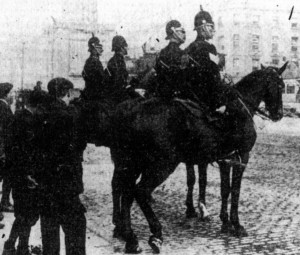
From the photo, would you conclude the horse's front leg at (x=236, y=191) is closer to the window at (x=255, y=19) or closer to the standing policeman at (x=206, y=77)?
the standing policeman at (x=206, y=77)

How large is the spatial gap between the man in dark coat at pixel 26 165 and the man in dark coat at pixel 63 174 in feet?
0.44

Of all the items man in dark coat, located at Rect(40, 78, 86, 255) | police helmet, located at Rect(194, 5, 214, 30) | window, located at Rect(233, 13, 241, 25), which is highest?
window, located at Rect(233, 13, 241, 25)

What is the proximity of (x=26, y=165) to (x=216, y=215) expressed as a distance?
4.71m

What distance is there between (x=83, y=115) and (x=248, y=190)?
4848 mm

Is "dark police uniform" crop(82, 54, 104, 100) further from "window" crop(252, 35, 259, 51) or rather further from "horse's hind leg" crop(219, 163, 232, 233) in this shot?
"window" crop(252, 35, 259, 51)

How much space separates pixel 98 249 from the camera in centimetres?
723

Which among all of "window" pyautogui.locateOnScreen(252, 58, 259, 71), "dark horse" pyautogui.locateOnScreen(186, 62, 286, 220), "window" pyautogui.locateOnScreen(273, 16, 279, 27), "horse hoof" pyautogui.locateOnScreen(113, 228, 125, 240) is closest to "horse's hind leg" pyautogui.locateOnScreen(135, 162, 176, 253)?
"horse hoof" pyautogui.locateOnScreen(113, 228, 125, 240)

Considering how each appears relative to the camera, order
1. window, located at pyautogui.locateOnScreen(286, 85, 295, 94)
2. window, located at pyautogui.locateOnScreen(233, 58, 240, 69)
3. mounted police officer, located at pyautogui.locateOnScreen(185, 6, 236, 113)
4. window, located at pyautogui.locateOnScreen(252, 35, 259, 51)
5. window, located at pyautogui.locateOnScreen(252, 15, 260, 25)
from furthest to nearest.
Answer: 1. window, located at pyautogui.locateOnScreen(233, 58, 240, 69)
2. window, located at pyautogui.locateOnScreen(252, 35, 259, 51)
3. window, located at pyautogui.locateOnScreen(252, 15, 260, 25)
4. window, located at pyautogui.locateOnScreen(286, 85, 295, 94)
5. mounted police officer, located at pyautogui.locateOnScreen(185, 6, 236, 113)

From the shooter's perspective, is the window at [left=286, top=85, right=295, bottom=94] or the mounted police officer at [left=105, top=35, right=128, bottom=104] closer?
the mounted police officer at [left=105, top=35, right=128, bottom=104]

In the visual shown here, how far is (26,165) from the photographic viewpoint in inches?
218

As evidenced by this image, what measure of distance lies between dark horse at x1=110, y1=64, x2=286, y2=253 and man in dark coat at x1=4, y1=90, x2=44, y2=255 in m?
1.64

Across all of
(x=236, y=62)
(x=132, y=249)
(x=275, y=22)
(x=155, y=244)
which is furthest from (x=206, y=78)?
(x=236, y=62)

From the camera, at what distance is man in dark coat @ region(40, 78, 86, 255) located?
206 inches

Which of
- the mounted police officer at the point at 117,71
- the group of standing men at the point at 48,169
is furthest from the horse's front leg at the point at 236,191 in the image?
the group of standing men at the point at 48,169
